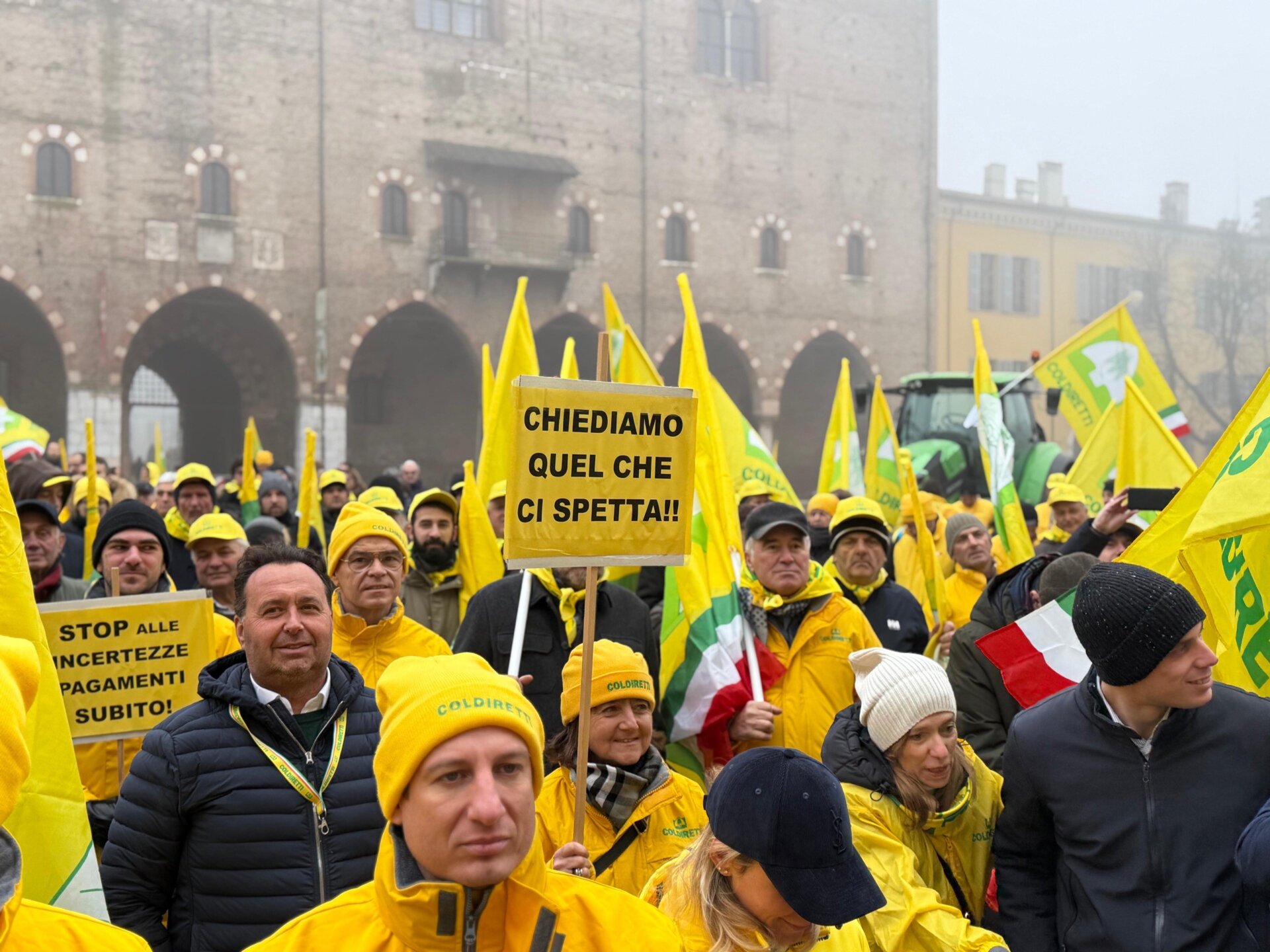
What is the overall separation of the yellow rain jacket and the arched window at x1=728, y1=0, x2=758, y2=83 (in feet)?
83.8

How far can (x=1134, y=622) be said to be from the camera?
2.63 m

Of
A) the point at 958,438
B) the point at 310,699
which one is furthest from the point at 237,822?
the point at 958,438

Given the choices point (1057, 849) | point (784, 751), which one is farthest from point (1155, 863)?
point (784, 751)

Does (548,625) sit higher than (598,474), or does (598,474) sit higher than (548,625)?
(598,474)

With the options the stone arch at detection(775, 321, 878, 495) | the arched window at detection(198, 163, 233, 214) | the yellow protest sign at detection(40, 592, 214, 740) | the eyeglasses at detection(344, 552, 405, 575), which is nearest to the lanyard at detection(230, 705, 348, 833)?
the yellow protest sign at detection(40, 592, 214, 740)

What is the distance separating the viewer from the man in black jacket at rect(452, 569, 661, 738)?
453 cm

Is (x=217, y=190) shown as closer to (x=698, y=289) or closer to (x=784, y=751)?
(x=698, y=289)

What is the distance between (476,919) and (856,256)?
28.9 m

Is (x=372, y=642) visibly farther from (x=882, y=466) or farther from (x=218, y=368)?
(x=218, y=368)

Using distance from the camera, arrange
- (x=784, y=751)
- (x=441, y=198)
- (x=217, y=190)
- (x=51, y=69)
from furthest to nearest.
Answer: (x=441, y=198) → (x=217, y=190) → (x=51, y=69) → (x=784, y=751)

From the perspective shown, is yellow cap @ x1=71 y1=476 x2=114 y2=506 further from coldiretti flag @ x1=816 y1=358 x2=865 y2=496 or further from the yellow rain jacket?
the yellow rain jacket

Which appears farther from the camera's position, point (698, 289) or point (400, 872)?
point (698, 289)

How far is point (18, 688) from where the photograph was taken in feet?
6.14

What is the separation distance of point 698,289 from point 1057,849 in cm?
2516
